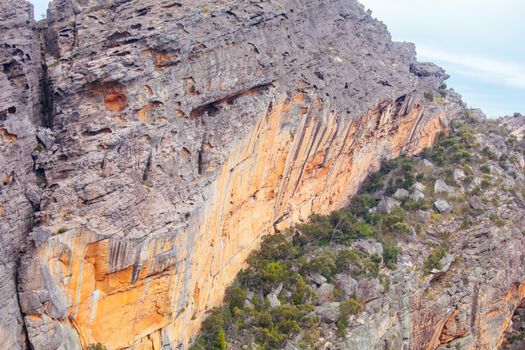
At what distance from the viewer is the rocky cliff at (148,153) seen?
2528cm

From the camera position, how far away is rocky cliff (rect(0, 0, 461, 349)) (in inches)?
995

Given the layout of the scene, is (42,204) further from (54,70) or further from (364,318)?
(364,318)

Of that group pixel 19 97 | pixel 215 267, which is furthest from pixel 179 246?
pixel 19 97

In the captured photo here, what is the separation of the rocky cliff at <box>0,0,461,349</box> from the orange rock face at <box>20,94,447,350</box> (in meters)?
0.09

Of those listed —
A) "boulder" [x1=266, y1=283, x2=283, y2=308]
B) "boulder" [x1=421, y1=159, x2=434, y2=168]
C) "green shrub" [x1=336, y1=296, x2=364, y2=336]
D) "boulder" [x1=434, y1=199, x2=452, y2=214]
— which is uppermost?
"boulder" [x1=421, y1=159, x2=434, y2=168]

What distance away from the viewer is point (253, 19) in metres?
37.7

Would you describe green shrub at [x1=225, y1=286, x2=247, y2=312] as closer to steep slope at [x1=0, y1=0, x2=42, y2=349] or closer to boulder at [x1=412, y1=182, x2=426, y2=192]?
steep slope at [x1=0, y1=0, x2=42, y2=349]

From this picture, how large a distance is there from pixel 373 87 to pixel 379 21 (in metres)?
14.9

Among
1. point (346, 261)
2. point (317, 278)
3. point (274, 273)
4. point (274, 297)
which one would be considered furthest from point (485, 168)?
point (274, 297)

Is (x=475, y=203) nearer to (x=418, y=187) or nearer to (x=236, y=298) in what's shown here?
(x=418, y=187)

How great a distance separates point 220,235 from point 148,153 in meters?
7.24

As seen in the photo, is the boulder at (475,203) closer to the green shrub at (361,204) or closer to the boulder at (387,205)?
the boulder at (387,205)

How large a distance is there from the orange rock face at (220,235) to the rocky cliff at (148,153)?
91 millimetres

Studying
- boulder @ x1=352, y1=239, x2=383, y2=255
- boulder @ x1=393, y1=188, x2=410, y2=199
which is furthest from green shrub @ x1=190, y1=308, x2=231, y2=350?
boulder @ x1=393, y1=188, x2=410, y2=199
